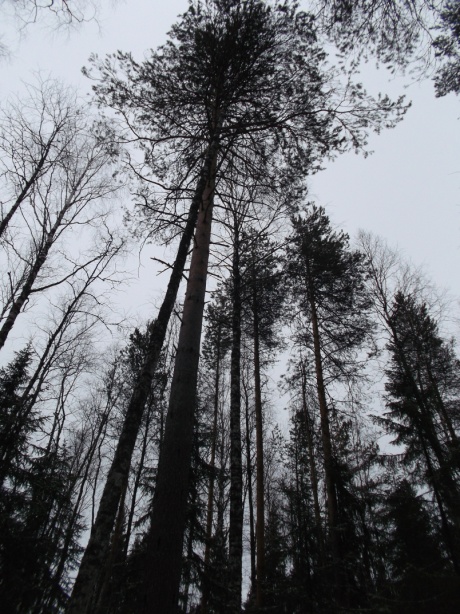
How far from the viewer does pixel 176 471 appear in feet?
10.1

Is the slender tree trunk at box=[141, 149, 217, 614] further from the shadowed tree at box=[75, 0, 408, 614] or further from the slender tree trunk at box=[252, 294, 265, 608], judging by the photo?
the slender tree trunk at box=[252, 294, 265, 608]

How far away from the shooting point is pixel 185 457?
3.19 metres

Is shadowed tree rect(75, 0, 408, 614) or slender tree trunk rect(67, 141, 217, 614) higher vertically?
shadowed tree rect(75, 0, 408, 614)

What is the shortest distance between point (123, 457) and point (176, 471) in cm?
147

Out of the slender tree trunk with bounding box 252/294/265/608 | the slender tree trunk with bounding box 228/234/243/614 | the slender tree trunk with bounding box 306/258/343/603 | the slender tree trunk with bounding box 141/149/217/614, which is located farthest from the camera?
the slender tree trunk with bounding box 252/294/265/608

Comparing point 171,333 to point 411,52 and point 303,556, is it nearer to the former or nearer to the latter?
point 303,556

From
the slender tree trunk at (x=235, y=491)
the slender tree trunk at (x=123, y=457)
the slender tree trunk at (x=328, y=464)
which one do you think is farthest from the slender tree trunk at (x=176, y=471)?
the slender tree trunk at (x=328, y=464)

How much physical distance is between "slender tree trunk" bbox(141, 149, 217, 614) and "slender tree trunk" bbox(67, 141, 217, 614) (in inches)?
8.4

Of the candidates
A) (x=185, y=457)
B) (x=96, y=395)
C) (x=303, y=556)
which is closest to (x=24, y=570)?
(x=303, y=556)

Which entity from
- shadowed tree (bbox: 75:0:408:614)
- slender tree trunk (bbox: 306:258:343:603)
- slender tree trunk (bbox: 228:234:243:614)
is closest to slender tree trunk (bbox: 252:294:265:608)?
slender tree trunk (bbox: 228:234:243:614)

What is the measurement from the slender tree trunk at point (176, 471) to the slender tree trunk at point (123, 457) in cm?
21

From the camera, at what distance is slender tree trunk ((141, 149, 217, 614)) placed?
2.54 m

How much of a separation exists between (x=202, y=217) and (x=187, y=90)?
294 centimetres

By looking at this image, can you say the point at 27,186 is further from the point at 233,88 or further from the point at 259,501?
the point at 259,501
